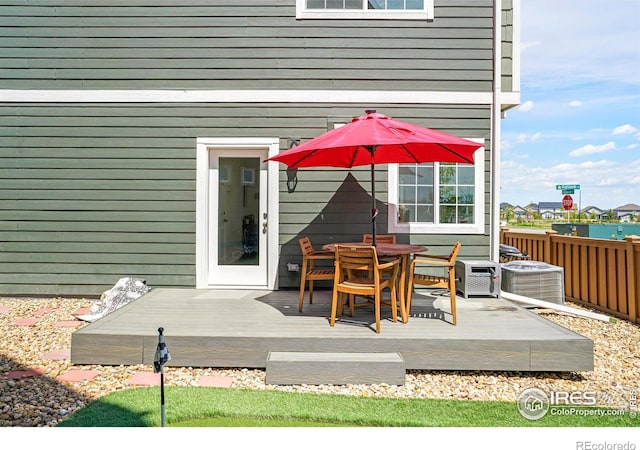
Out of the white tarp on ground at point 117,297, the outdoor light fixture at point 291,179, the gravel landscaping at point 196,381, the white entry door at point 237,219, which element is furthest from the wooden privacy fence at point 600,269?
the white tarp on ground at point 117,297

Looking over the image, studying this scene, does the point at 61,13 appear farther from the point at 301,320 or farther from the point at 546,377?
the point at 546,377

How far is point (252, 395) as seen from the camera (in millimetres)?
2846

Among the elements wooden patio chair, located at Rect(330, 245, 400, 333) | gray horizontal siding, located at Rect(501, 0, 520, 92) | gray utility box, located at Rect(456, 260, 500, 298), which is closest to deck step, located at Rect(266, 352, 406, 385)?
wooden patio chair, located at Rect(330, 245, 400, 333)

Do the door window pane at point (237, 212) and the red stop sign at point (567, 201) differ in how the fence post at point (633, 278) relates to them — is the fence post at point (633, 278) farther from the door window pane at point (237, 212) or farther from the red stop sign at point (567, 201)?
the red stop sign at point (567, 201)

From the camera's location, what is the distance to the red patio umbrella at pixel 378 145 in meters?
3.27

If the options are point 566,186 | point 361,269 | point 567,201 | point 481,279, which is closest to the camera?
point 361,269

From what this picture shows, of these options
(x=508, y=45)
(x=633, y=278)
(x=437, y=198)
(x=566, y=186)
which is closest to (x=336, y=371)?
(x=437, y=198)

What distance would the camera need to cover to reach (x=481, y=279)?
4996 millimetres

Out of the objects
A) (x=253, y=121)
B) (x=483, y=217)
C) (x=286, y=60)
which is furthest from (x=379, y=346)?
(x=286, y=60)

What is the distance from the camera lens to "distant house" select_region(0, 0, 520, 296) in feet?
17.5

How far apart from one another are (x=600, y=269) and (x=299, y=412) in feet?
15.4

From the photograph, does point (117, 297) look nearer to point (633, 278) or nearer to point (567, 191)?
point (633, 278)

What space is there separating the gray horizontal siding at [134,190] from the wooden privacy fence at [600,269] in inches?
57.9

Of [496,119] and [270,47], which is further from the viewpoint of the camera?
[270,47]
